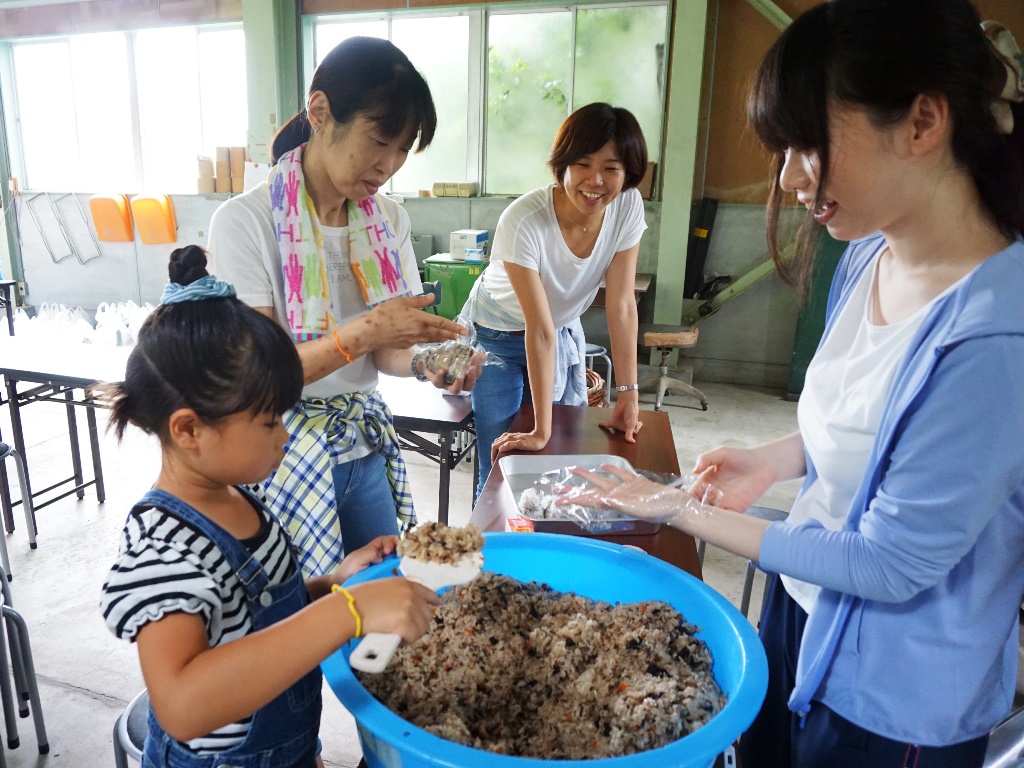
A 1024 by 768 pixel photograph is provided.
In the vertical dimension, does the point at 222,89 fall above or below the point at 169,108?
above

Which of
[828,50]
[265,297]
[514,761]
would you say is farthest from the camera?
[265,297]

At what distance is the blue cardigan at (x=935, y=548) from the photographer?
0.68m

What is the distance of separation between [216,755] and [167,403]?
457 millimetres

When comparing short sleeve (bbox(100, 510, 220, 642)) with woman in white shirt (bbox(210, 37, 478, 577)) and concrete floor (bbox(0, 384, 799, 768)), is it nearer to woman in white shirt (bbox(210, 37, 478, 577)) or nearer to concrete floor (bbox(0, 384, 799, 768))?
concrete floor (bbox(0, 384, 799, 768))

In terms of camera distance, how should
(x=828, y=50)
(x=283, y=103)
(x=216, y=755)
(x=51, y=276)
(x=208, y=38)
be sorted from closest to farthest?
(x=828, y=50) → (x=216, y=755) → (x=283, y=103) → (x=208, y=38) → (x=51, y=276)

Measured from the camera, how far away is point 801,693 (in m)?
0.88

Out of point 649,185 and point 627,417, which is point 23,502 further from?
point 649,185

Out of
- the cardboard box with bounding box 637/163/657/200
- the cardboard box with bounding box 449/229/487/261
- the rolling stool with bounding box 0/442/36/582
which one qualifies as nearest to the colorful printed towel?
the rolling stool with bounding box 0/442/36/582

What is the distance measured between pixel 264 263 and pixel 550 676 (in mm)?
924

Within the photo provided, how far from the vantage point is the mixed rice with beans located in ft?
2.57

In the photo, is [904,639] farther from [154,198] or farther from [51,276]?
[51,276]

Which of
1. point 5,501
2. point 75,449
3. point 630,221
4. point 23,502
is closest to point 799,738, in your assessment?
point 630,221

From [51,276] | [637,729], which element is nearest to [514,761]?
[637,729]

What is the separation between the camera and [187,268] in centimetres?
92
